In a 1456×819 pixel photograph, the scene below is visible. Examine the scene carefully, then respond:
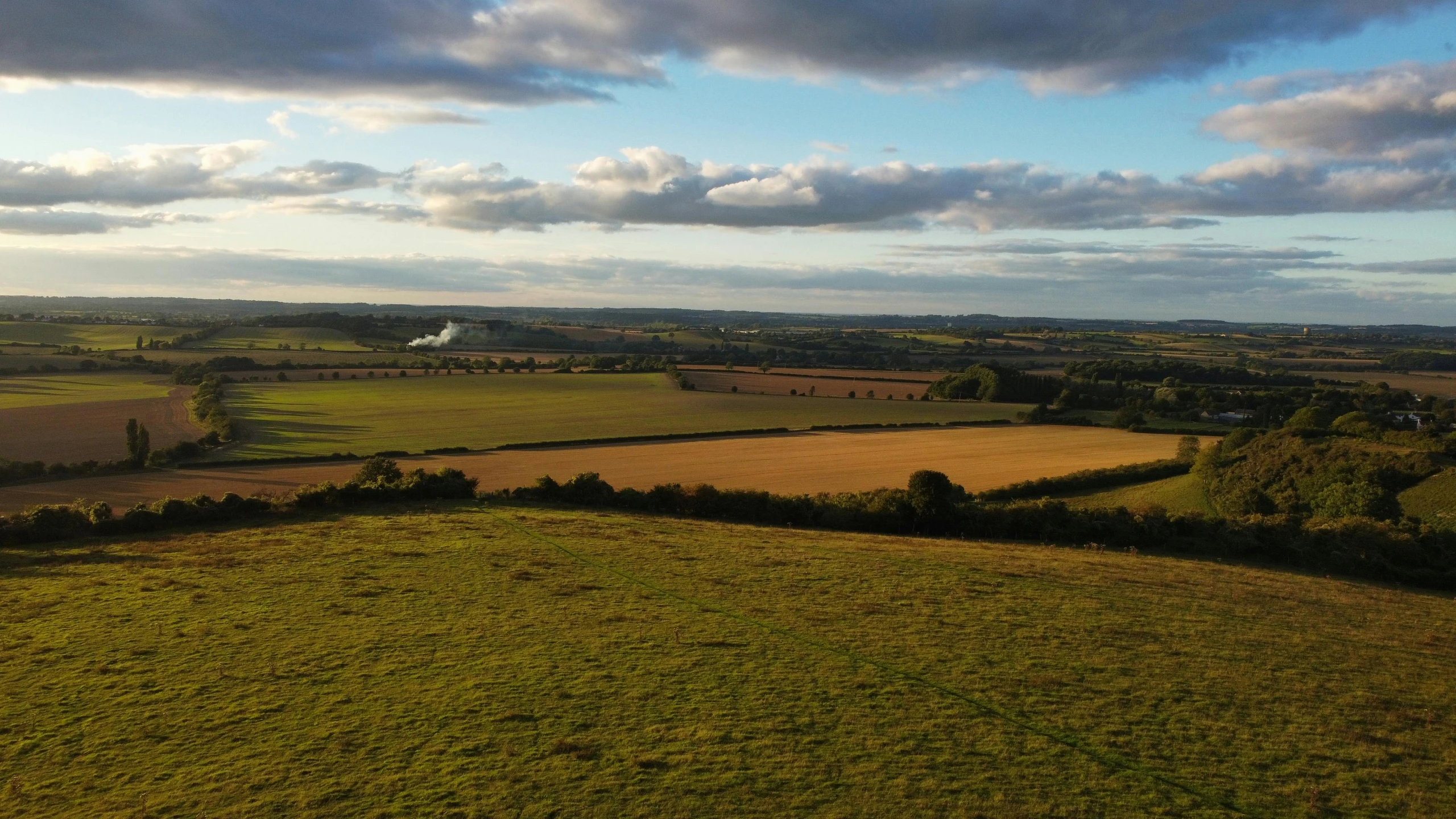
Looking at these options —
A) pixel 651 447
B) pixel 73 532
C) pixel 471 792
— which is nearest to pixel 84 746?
pixel 471 792

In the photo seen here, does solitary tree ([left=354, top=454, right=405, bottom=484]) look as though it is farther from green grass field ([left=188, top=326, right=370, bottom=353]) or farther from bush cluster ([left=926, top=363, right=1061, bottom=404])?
green grass field ([left=188, top=326, right=370, bottom=353])

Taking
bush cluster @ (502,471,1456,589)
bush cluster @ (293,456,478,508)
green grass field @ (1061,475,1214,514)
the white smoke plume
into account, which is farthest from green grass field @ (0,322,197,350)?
green grass field @ (1061,475,1214,514)

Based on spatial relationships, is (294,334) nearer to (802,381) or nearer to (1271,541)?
(802,381)

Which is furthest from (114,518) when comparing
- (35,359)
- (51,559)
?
(35,359)

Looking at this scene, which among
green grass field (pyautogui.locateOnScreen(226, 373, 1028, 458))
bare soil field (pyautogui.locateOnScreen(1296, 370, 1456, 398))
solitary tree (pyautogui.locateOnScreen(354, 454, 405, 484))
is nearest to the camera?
solitary tree (pyautogui.locateOnScreen(354, 454, 405, 484))

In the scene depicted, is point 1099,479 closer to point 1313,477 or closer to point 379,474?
point 1313,477

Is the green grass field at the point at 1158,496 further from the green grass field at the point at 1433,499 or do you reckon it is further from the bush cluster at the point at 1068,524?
the bush cluster at the point at 1068,524
